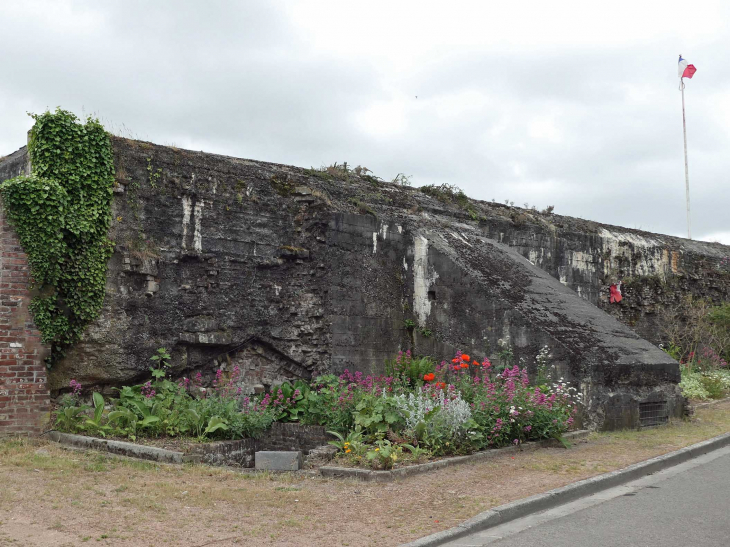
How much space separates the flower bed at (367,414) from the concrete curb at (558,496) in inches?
47.9

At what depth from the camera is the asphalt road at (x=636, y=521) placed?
16.0 ft

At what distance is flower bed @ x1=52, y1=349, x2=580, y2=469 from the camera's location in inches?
295

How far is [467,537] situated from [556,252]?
393 inches

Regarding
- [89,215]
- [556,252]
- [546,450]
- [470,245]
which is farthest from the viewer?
[556,252]

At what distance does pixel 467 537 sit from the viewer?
506 cm

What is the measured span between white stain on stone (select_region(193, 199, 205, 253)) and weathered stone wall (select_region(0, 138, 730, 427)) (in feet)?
0.06

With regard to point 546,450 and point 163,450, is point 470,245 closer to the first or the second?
point 546,450

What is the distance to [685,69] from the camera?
2252cm

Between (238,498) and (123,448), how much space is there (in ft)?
6.80

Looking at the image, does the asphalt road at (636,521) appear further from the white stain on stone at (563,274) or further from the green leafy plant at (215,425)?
the white stain on stone at (563,274)

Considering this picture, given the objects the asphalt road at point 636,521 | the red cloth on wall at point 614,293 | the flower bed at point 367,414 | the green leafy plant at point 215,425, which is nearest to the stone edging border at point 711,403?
the red cloth on wall at point 614,293

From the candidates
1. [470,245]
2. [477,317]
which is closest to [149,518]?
[477,317]

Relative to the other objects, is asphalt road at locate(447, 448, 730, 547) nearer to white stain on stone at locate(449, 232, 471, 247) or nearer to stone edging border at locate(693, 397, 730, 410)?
stone edging border at locate(693, 397, 730, 410)

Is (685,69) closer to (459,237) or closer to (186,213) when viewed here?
(459,237)
